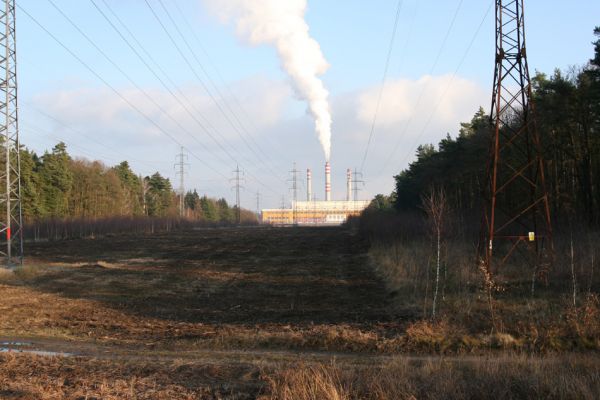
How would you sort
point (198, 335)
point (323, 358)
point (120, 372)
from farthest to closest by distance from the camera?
1. point (198, 335)
2. point (323, 358)
3. point (120, 372)

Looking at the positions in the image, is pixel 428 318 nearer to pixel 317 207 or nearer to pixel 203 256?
pixel 203 256

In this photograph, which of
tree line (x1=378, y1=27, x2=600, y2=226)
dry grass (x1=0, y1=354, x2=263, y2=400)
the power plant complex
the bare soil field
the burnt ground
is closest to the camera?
dry grass (x1=0, y1=354, x2=263, y2=400)

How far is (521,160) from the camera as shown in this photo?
34.5m

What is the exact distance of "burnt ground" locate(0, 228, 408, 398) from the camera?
8.88m

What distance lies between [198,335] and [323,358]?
374 cm

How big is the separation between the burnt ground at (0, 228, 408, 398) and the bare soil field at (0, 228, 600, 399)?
0.04 metres

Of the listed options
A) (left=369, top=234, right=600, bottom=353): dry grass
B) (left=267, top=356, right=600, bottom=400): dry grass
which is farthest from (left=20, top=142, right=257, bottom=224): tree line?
(left=267, top=356, right=600, bottom=400): dry grass

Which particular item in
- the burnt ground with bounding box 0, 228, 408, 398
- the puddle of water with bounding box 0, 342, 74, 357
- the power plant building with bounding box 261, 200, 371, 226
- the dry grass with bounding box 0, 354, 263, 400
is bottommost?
the burnt ground with bounding box 0, 228, 408, 398

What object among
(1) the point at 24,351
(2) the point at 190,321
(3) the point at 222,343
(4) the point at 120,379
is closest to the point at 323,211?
(2) the point at 190,321

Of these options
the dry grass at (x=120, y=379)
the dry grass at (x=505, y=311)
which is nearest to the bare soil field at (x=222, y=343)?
the dry grass at (x=120, y=379)

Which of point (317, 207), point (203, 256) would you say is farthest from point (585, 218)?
point (317, 207)

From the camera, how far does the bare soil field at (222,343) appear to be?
7422 mm

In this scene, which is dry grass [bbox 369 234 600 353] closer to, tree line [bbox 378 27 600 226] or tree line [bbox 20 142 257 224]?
tree line [bbox 378 27 600 226]

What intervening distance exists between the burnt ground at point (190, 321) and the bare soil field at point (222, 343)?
36 mm
